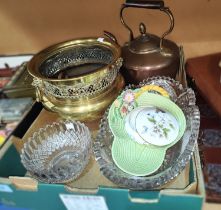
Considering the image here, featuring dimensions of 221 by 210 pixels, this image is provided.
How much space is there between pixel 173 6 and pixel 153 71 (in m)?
0.31

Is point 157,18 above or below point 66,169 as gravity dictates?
above

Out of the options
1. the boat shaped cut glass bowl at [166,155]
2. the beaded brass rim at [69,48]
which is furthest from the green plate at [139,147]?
the beaded brass rim at [69,48]

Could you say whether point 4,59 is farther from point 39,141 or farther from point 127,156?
point 127,156

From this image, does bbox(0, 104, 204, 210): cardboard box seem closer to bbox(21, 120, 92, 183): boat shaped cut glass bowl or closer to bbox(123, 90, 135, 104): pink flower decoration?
bbox(21, 120, 92, 183): boat shaped cut glass bowl

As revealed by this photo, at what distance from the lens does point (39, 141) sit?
2.41ft

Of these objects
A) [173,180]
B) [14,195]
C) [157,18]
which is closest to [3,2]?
[157,18]

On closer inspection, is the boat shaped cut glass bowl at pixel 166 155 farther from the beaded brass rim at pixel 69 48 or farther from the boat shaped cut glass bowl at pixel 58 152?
the beaded brass rim at pixel 69 48

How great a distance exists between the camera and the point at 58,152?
0.74m

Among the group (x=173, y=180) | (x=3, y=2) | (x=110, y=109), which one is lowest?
(x=173, y=180)

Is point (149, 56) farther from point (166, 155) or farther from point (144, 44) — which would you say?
point (166, 155)

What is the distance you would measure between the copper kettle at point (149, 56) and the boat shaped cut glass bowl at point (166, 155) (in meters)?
0.07

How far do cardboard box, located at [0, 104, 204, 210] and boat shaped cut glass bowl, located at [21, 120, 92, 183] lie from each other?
0.03 m

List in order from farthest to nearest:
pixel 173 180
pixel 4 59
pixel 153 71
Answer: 1. pixel 4 59
2. pixel 153 71
3. pixel 173 180

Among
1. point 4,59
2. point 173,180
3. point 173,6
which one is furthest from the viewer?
point 4,59
